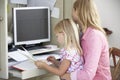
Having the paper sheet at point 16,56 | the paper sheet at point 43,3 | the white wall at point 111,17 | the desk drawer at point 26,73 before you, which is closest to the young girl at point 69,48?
the desk drawer at point 26,73

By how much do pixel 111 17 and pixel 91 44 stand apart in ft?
7.43

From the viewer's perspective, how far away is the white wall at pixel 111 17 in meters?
3.90

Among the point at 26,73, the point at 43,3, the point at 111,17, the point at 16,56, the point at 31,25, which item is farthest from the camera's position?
the point at 111,17

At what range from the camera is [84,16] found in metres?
1.81

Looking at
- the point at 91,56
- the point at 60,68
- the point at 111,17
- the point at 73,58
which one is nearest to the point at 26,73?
the point at 60,68

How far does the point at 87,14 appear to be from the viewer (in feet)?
5.93

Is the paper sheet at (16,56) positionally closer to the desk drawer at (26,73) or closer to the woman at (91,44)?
the desk drawer at (26,73)

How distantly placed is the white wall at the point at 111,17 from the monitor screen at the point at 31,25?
5.27 ft

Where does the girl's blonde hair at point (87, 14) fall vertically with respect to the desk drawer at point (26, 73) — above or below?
above

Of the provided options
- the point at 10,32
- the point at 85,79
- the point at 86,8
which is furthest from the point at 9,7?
the point at 85,79

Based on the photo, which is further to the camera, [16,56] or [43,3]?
[43,3]

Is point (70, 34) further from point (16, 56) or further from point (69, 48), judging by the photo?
point (16, 56)

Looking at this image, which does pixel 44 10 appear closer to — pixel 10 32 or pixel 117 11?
pixel 10 32

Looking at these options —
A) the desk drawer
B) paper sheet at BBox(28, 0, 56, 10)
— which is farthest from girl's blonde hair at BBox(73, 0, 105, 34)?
paper sheet at BBox(28, 0, 56, 10)
